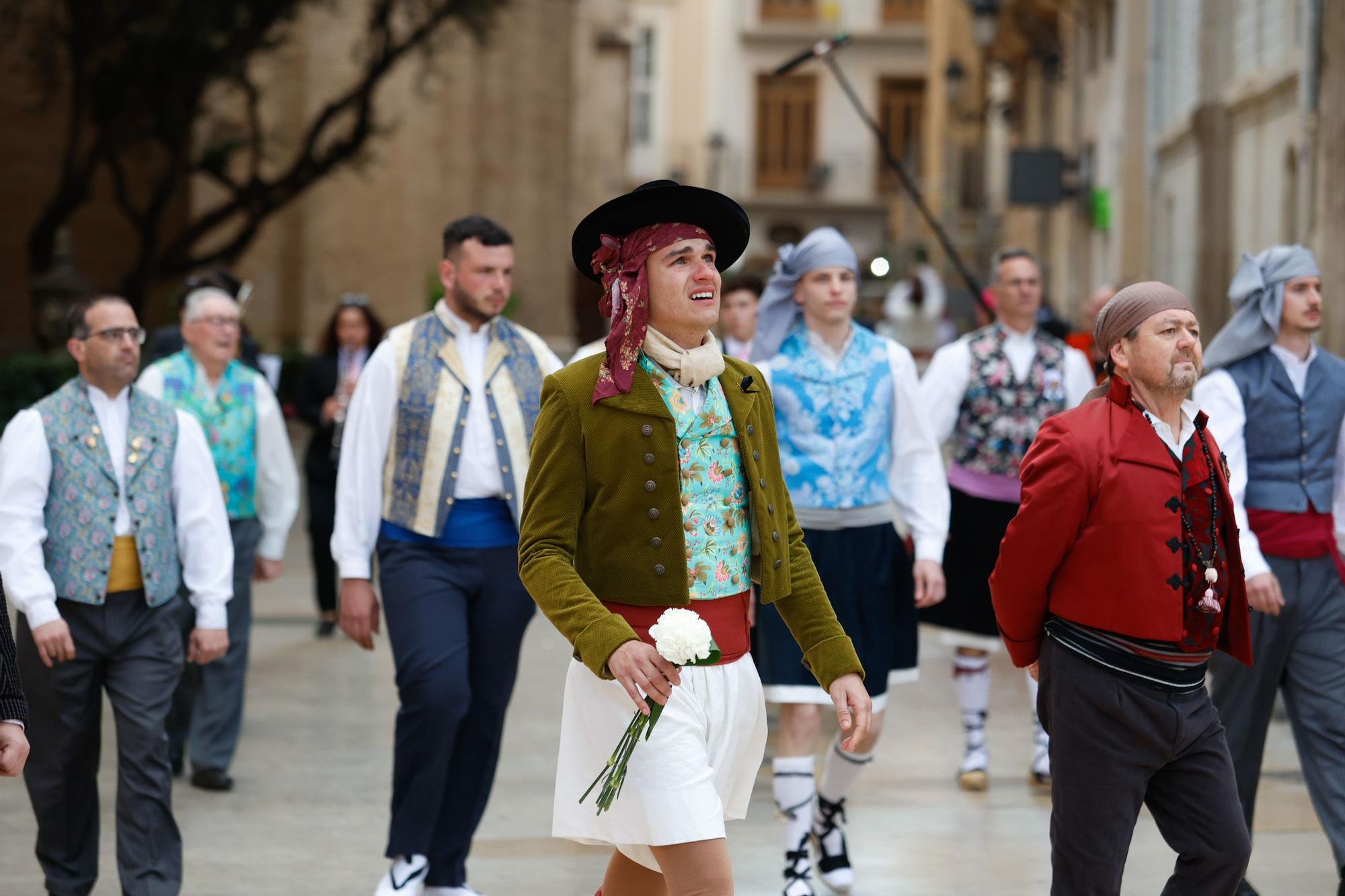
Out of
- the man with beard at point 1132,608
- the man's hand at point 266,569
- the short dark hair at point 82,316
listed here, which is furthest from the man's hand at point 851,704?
the man's hand at point 266,569

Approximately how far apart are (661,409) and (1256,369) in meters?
2.57

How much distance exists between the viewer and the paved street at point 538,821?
6.20 metres

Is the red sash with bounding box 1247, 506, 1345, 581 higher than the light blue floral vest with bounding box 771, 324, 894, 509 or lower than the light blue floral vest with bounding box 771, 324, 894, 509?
lower

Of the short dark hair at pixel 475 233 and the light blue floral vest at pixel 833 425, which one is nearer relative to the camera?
the short dark hair at pixel 475 233

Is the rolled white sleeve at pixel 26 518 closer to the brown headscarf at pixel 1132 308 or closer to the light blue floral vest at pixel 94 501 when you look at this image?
the light blue floral vest at pixel 94 501

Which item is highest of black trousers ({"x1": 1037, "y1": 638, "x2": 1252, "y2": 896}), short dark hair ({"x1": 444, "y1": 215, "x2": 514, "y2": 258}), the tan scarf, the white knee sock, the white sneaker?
short dark hair ({"x1": 444, "y1": 215, "x2": 514, "y2": 258})

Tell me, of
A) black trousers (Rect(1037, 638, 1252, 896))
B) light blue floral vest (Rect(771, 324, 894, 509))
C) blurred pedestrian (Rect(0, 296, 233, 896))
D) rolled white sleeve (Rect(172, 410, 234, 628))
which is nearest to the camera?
black trousers (Rect(1037, 638, 1252, 896))

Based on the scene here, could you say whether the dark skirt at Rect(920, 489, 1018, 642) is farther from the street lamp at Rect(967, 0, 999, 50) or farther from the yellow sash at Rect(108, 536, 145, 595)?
the street lamp at Rect(967, 0, 999, 50)

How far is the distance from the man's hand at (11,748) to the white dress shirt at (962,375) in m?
4.48

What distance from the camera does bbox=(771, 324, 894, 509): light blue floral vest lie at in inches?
243

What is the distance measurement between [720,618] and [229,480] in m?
4.32

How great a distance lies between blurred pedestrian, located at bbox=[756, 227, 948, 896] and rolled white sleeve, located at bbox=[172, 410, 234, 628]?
1802 mm

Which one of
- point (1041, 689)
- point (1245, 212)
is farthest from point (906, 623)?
point (1245, 212)

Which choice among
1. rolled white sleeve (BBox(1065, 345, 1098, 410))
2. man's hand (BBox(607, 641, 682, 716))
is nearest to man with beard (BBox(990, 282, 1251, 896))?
man's hand (BBox(607, 641, 682, 716))
